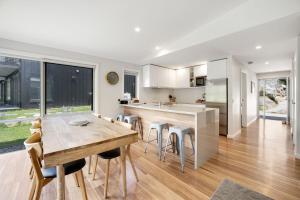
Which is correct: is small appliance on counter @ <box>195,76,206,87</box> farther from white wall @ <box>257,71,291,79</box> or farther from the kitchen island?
white wall @ <box>257,71,291,79</box>

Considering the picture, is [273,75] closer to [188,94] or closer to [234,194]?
[188,94]

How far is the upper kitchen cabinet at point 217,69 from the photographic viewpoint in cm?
385

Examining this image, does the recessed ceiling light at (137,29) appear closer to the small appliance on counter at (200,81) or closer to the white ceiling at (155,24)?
the white ceiling at (155,24)

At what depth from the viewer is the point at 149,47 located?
3561 mm

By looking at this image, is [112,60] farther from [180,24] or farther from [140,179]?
[140,179]

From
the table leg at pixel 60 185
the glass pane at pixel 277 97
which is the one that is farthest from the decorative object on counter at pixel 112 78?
the glass pane at pixel 277 97

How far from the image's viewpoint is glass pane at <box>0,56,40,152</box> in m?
2.76

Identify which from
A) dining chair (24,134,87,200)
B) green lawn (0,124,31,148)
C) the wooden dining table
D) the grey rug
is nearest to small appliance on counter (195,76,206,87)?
the grey rug

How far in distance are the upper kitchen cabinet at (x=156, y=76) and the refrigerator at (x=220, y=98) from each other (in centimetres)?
152

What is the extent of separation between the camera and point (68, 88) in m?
→ 3.59

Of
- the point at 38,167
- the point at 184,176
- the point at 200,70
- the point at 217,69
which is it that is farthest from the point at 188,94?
the point at 38,167

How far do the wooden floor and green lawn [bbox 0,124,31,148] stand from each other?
0.40 meters

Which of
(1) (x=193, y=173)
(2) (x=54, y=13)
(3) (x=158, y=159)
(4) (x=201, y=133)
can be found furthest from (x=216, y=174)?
(2) (x=54, y=13)

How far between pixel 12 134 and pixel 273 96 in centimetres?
1004
